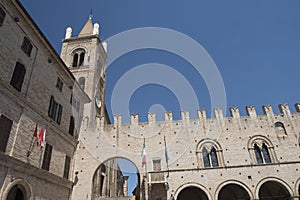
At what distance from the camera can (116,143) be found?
18266 millimetres

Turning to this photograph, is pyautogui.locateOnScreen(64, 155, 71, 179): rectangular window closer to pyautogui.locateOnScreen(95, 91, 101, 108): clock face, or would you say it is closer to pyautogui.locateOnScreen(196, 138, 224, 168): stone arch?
pyautogui.locateOnScreen(95, 91, 101, 108): clock face

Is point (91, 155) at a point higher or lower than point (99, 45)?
lower

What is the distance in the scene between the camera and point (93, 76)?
74.4 feet

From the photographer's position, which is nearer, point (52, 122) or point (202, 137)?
point (52, 122)

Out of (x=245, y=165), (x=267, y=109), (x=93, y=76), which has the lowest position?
(x=245, y=165)

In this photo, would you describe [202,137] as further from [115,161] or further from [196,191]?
[115,161]

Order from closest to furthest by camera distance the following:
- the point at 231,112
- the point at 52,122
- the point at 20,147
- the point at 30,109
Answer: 1. the point at 20,147
2. the point at 30,109
3. the point at 52,122
4. the point at 231,112

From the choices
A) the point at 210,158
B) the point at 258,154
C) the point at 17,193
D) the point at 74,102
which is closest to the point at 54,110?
the point at 74,102

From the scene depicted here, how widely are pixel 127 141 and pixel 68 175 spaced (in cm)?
516

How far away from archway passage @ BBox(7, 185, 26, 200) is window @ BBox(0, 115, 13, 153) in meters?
2.47

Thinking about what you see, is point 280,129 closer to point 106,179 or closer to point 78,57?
point 106,179

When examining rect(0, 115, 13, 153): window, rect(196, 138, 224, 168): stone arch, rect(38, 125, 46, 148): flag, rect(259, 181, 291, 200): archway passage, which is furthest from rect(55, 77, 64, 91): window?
rect(259, 181, 291, 200): archway passage

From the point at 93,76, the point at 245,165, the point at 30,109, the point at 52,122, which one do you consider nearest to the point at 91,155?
the point at 52,122

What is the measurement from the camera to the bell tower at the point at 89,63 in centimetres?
2180
